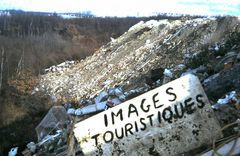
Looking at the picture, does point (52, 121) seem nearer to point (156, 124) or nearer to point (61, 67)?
point (156, 124)

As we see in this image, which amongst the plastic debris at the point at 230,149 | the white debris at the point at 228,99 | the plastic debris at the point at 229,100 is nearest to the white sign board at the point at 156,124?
the plastic debris at the point at 230,149

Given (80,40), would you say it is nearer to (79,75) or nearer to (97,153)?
(79,75)

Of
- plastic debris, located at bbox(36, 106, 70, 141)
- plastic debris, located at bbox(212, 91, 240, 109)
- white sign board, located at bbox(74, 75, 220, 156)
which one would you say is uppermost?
plastic debris, located at bbox(36, 106, 70, 141)

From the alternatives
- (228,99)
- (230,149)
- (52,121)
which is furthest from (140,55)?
(230,149)

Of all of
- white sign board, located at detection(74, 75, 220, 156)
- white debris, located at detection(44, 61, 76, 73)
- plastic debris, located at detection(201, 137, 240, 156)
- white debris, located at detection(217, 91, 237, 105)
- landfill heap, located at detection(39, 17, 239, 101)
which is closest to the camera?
plastic debris, located at detection(201, 137, 240, 156)

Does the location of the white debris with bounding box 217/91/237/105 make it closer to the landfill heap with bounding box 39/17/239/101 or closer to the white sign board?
the white sign board

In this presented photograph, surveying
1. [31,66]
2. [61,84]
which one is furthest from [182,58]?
[31,66]

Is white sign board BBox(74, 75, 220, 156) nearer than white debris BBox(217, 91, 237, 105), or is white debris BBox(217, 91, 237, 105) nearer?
white sign board BBox(74, 75, 220, 156)

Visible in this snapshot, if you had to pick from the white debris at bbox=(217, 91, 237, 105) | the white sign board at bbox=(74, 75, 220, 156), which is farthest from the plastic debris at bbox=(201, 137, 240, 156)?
the white debris at bbox=(217, 91, 237, 105)
